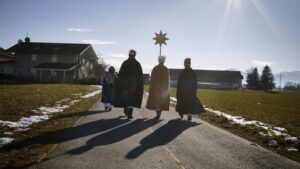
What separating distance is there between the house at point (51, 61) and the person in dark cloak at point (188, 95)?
48890 mm

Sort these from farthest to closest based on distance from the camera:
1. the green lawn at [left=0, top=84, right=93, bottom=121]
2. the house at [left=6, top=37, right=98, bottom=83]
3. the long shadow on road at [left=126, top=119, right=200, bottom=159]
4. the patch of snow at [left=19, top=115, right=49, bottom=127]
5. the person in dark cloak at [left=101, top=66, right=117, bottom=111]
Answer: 1. the house at [left=6, top=37, right=98, bottom=83]
2. the person in dark cloak at [left=101, top=66, right=117, bottom=111]
3. the green lawn at [left=0, top=84, right=93, bottom=121]
4. the patch of snow at [left=19, top=115, right=49, bottom=127]
5. the long shadow on road at [left=126, top=119, right=200, bottom=159]

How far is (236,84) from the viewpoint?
112938 mm

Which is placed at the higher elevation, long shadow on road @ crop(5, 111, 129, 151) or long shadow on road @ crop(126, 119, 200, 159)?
long shadow on road @ crop(5, 111, 129, 151)

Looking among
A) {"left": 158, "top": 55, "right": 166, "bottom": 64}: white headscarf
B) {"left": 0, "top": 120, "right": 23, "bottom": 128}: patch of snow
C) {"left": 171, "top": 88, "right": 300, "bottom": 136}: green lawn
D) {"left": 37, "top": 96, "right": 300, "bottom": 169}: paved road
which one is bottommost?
{"left": 171, "top": 88, "right": 300, "bottom": 136}: green lawn

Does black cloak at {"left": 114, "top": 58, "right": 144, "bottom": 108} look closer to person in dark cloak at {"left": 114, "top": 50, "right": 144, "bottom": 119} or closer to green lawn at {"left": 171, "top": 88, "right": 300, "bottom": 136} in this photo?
person in dark cloak at {"left": 114, "top": 50, "right": 144, "bottom": 119}

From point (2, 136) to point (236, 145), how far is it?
5623 mm

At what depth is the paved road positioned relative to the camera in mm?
5910

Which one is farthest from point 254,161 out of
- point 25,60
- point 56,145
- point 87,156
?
point 25,60

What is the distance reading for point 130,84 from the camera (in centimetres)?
1279

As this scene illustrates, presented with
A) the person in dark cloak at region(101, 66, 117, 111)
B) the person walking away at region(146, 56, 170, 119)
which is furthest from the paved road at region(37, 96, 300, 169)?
the person in dark cloak at region(101, 66, 117, 111)

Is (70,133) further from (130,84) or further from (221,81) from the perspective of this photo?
(221,81)

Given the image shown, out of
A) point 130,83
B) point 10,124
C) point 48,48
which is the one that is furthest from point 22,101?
point 48,48

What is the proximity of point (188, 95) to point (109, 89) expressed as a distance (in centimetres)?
406

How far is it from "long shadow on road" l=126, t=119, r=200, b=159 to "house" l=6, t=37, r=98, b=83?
51.2m
